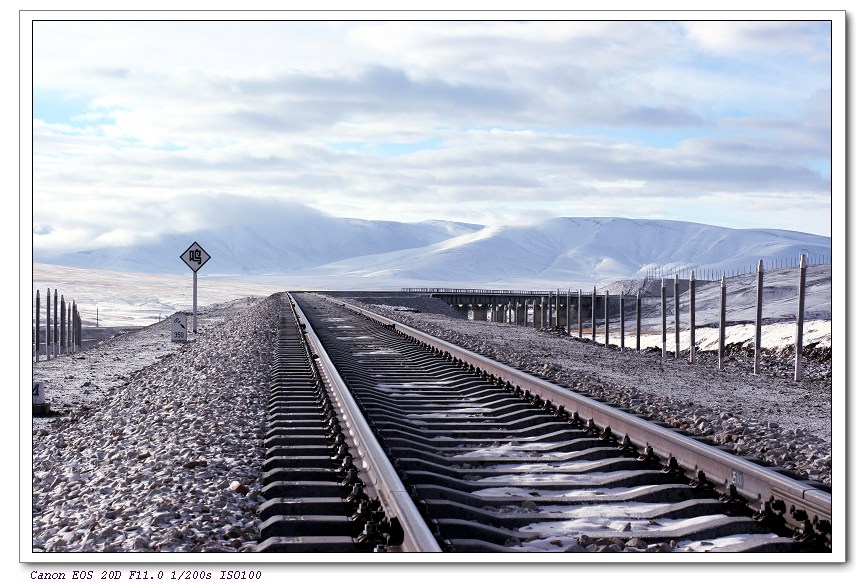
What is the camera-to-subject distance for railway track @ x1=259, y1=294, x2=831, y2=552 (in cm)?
506

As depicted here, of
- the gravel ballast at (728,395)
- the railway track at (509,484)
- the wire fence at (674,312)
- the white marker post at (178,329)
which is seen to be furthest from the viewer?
the wire fence at (674,312)

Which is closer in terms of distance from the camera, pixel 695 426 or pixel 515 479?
pixel 515 479

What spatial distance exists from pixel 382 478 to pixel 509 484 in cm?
98

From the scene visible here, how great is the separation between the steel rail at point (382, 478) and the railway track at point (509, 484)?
12 millimetres

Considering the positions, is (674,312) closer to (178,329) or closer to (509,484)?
(178,329)

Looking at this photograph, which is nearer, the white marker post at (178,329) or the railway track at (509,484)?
the railway track at (509,484)

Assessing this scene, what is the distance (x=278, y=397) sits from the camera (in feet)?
32.7

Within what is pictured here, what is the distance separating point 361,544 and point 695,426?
4643mm

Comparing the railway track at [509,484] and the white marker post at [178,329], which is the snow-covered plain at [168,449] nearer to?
the railway track at [509,484]

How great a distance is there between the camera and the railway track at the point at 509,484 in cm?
506

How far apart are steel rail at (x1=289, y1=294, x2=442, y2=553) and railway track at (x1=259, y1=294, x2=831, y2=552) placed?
12 mm

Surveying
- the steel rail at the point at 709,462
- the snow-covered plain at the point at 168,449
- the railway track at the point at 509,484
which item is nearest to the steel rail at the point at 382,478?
the railway track at the point at 509,484
